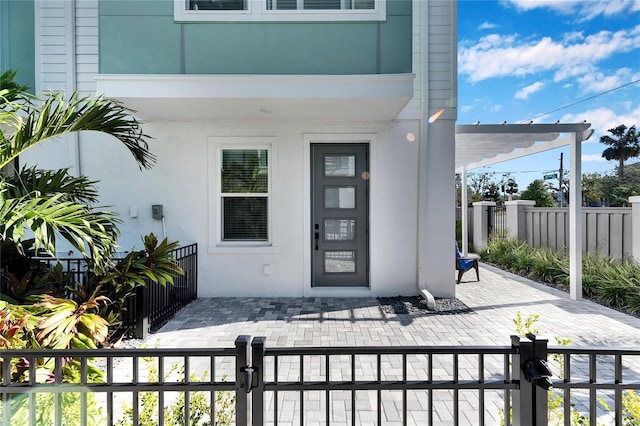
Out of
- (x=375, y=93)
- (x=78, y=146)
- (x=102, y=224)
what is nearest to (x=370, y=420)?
(x=102, y=224)

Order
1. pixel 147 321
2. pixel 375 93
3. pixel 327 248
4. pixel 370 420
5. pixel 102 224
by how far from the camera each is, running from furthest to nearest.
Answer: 1. pixel 327 248
2. pixel 375 93
3. pixel 147 321
4. pixel 102 224
5. pixel 370 420

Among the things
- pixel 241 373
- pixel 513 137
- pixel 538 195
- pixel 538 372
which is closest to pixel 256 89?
pixel 241 373

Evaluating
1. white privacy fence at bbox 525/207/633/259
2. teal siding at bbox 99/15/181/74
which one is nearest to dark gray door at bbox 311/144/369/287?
teal siding at bbox 99/15/181/74

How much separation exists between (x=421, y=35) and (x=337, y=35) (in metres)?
1.42

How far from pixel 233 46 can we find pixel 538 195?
57.7 ft

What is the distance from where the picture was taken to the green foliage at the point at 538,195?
16.6m

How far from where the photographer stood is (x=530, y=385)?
1.51 metres

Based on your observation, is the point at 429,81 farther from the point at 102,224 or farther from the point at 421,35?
the point at 102,224

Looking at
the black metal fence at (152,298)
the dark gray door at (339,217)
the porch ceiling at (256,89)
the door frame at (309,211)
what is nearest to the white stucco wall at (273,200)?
the door frame at (309,211)

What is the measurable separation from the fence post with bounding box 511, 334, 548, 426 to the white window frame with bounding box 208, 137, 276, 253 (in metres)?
4.03

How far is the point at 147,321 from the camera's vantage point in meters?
3.67

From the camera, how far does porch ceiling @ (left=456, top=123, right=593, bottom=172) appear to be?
202 inches

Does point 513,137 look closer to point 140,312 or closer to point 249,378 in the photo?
point 249,378

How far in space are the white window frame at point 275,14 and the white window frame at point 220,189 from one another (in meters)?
1.61
